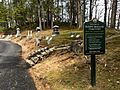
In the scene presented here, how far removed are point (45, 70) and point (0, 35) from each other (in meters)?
42.4

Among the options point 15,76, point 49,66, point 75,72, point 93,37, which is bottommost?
point 15,76

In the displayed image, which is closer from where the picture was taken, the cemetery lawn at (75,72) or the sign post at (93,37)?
the sign post at (93,37)

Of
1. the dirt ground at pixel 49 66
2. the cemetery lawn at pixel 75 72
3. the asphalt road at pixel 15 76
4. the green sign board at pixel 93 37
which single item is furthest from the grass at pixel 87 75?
the green sign board at pixel 93 37

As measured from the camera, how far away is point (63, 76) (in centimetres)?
1215

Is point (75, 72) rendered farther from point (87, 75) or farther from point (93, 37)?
point (93, 37)

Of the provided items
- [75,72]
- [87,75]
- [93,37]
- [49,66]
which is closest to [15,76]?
[49,66]

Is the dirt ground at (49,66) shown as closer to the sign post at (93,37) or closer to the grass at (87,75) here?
the grass at (87,75)

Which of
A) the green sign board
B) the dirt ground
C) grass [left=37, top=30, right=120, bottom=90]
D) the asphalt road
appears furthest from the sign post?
the asphalt road

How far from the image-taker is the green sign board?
10.2m

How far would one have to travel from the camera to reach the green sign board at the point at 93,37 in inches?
402

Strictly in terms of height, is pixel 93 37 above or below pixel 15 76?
above

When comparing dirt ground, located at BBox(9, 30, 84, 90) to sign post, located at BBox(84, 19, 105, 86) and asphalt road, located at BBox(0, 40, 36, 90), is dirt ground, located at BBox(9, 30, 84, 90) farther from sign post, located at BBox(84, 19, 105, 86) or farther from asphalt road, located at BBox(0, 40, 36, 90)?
sign post, located at BBox(84, 19, 105, 86)

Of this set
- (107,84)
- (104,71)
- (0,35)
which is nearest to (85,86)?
(107,84)

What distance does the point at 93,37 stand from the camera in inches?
404
